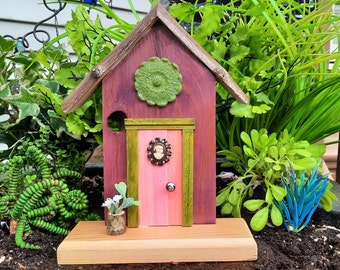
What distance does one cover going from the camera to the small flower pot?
2.41 ft

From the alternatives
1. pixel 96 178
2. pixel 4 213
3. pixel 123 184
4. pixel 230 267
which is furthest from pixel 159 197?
pixel 96 178

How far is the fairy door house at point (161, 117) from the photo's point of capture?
0.74 m

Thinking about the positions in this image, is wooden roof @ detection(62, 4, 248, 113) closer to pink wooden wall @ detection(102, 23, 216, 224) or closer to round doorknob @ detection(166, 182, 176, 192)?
pink wooden wall @ detection(102, 23, 216, 224)

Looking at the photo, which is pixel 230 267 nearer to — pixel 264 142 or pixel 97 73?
pixel 264 142

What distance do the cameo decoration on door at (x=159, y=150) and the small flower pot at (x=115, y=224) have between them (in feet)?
0.42

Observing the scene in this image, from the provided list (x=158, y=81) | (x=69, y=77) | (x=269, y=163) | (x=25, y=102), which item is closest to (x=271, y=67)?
(x=269, y=163)

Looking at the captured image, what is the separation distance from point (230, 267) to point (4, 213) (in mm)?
517

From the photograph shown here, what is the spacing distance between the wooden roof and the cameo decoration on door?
0.17 meters

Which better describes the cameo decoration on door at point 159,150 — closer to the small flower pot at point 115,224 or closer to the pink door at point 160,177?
the pink door at point 160,177

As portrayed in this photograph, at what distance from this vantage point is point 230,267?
0.70 m

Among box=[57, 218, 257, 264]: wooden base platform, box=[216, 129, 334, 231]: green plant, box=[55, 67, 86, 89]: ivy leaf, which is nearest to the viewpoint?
box=[57, 218, 257, 264]: wooden base platform

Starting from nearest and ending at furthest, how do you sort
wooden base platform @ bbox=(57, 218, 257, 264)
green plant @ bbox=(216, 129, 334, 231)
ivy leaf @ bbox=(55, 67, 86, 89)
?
wooden base platform @ bbox=(57, 218, 257, 264), green plant @ bbox=(216, 129, 334, 231), ivy leaf @ bbox=(55, 67, 86, 89)

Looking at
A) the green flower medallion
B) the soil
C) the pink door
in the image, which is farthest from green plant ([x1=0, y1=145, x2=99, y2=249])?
the green flower medallion

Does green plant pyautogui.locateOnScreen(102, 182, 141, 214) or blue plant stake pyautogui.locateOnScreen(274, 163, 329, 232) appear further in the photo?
blue plant stake pyautogui.locateOnScreen(274, 163, 329, 232)
